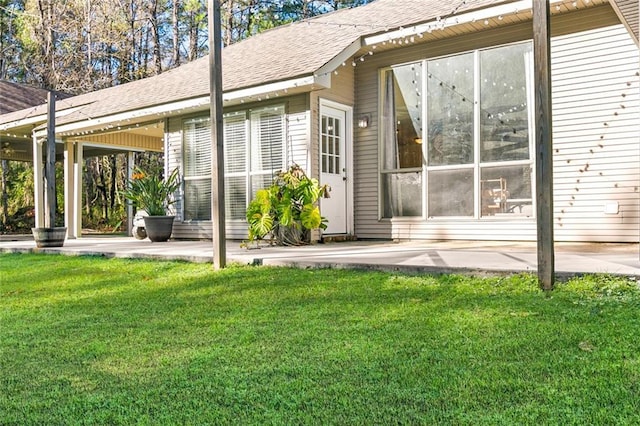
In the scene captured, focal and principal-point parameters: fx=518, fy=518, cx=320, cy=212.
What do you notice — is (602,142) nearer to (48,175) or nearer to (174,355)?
(174,355)

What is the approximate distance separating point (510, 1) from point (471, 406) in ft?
18.1

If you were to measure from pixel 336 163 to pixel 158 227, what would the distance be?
9.83 ft

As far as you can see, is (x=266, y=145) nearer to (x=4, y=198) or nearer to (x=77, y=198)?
(x=77, y=198)

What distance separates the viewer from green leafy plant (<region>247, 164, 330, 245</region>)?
643cm

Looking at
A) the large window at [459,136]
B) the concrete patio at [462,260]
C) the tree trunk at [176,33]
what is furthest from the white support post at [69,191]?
the tree trunk at [176,33]

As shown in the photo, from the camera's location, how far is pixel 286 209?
21.0ft

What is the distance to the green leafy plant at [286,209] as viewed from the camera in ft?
21.1

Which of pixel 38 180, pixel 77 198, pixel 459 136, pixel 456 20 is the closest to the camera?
pixel 456 20

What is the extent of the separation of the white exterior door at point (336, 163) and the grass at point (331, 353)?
3.58 m

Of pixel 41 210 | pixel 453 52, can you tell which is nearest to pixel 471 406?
pixel 453 52

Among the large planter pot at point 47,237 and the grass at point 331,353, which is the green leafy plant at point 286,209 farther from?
the large planter pot at point 47,237

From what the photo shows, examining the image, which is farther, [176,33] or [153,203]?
[176,33]

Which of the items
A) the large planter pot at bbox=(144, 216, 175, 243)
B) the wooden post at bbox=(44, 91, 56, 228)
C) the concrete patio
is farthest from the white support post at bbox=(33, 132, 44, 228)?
the concrete patio

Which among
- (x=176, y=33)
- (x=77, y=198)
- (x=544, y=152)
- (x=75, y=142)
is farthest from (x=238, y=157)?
(x=176, y=33)
